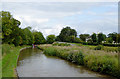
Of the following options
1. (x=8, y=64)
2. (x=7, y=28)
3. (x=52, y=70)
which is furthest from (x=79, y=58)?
(x=7, y=28)

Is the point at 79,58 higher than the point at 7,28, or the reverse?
the point at 7,28

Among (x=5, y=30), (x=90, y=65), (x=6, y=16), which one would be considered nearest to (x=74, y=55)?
(x=90, y=65)

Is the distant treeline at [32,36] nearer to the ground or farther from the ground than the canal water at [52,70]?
farther from the ground

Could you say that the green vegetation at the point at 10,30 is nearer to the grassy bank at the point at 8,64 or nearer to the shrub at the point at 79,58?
the grassy bank at the point at 8,64

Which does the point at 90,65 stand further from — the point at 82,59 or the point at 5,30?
the point at 5,30

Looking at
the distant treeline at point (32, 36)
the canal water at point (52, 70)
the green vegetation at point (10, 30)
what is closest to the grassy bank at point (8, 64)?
the canal water at point (52, 70)

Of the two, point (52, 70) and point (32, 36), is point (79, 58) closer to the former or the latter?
point (52, 70)

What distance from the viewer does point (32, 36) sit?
53.0 m

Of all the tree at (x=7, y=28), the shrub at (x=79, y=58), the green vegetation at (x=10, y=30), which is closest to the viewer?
the shrub at (x=79, y=58)

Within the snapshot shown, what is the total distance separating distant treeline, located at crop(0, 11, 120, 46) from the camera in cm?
2441

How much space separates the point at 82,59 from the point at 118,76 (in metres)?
4.09

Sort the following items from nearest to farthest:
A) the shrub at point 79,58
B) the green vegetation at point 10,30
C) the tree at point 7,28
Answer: the shrub at point 79,58 < the tree at point 7,28 < the green vegetation at point 10,30

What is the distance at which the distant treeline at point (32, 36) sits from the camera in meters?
24.4

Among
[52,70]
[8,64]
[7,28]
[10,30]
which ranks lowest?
[52,70]
